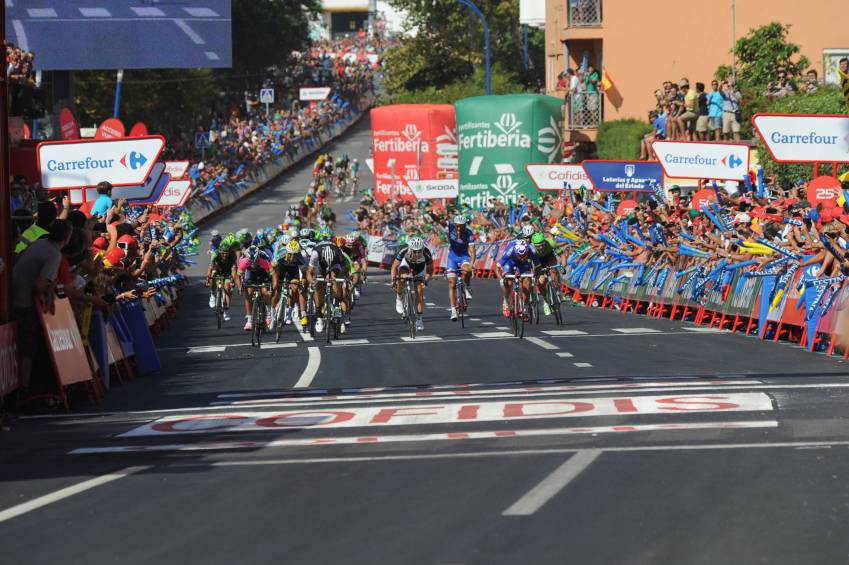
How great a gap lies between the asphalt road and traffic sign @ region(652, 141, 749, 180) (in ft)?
32.2

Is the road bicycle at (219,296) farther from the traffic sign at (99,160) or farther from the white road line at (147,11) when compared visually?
the white road line at (147,11)

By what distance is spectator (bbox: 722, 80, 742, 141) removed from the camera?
1431 inches

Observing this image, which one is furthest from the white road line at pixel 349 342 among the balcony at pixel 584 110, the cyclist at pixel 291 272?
the balcony at pixel 584 110

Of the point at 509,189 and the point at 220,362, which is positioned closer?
the point at 220,362

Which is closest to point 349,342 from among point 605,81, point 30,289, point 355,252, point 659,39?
point 355,252

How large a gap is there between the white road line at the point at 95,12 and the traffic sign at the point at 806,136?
18.3m

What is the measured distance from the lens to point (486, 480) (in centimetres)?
960

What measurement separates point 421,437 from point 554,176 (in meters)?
32.9

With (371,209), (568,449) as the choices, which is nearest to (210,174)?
(371,209)

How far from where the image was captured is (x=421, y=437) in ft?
39.6

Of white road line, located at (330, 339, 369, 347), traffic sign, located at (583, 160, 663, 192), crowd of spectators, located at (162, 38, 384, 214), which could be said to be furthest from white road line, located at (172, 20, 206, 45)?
crowd of spectators, located at (162, 38, 384, 214)

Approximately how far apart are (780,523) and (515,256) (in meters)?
17.3

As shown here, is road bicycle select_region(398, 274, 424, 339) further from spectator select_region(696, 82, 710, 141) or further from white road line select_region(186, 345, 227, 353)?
spectator select_region(696, 82, 710, 141)

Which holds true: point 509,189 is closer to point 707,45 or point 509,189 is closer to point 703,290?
point 707,45
